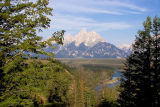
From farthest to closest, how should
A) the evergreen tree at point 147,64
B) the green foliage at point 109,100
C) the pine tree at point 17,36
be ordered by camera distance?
the green foliage at point 109,100 < the evergreen tree at point 147,64 < the pine tree at point 17,36

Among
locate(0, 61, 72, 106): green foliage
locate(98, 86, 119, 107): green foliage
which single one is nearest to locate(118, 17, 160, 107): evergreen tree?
locate(0, 61, 72, 106): green foliage

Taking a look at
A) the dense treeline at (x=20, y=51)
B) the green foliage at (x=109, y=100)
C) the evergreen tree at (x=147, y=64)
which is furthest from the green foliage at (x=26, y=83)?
the green foliage at (x=109, y=100)

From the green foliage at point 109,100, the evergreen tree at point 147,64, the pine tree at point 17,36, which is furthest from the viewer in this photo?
the green foliage at point 109,100

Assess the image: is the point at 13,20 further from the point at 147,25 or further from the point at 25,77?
the point at 147,25

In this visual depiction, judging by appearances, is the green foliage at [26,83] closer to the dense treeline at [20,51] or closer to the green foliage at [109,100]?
the dense treeline at [20,51]

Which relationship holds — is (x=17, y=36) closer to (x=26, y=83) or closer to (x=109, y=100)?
(x=26, y=83)

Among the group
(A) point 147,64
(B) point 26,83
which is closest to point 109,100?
(A) point 147,64

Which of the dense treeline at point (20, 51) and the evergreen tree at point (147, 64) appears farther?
the evergreen tree at point (147, 64)

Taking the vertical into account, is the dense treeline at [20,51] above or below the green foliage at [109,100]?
above

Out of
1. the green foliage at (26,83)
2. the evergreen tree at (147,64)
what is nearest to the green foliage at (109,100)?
the evergreen tree at (147,64)

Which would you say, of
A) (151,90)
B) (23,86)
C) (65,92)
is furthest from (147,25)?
(65,92)

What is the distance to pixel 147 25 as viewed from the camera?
19953mm

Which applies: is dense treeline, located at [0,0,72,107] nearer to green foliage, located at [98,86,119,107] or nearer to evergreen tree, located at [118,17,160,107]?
evergreen tree, located at [118,17,160,107]

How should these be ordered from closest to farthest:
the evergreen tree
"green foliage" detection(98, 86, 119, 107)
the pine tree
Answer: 1. the pine tree
2. the evergreen tree
3. "green foliage" detection(98, 86, 119, 107)
